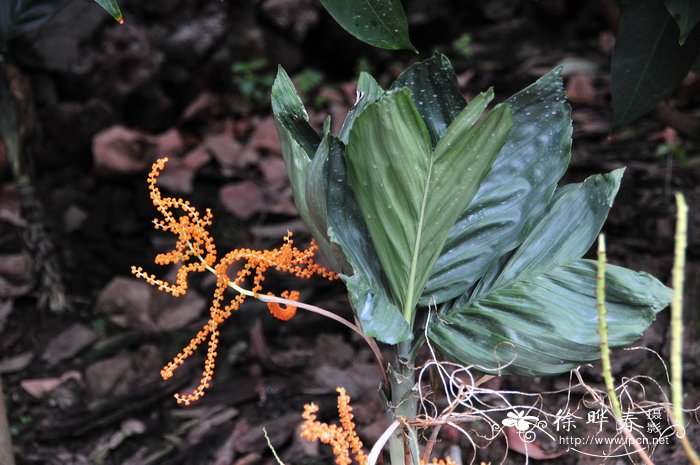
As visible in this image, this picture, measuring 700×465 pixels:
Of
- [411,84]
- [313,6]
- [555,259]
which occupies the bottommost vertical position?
[313,6]

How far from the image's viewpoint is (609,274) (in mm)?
876

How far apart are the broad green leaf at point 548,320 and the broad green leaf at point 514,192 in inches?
1.7

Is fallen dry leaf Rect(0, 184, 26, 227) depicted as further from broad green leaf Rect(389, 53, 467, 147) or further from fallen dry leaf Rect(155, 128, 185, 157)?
broad green leaf Rect(389, 53, 467, 147)

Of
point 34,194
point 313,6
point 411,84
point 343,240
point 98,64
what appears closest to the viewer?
point 343,240

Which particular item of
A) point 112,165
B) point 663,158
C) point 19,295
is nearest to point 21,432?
point 19,295

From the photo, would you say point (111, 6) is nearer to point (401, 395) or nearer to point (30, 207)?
point (401, 395)

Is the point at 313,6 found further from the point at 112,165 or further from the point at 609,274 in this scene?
the point at 609,274

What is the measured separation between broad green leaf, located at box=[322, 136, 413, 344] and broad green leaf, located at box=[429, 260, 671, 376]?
0.11 metres

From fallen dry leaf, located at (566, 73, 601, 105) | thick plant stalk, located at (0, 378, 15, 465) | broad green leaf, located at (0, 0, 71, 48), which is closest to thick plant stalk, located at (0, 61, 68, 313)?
broad green leaf, located at (0, 0, 71, 48)

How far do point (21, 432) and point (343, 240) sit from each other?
1055 mm

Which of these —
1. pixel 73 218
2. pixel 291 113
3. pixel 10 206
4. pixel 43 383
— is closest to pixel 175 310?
pixel 43 383

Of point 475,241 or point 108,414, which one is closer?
point 475,241

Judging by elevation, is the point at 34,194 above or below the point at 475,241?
below

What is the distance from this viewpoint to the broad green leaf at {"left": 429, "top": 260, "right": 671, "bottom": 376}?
858mm
